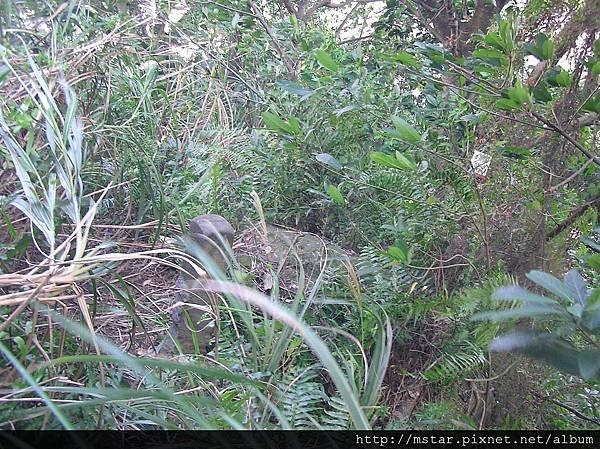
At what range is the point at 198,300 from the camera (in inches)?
72.5

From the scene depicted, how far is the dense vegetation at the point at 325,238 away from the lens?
1187 mm

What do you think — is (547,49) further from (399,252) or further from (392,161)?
(399,252)

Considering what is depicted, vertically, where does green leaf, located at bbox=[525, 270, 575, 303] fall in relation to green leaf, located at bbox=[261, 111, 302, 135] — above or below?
above

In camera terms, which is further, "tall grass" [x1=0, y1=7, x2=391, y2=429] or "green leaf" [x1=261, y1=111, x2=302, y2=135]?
"green leaf" [x1=261, y1=111, x2=302, y2=135]

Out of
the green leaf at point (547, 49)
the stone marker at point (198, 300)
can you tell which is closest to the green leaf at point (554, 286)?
the green leaf at point (547, 49)

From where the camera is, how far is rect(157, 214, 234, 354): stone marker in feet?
A: 5.61

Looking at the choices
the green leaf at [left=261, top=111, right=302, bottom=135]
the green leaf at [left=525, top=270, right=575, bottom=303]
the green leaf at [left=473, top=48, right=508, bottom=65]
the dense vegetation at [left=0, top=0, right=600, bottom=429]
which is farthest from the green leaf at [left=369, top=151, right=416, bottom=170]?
the green leaf at [left=525, top=270, right=575, bottom=303]

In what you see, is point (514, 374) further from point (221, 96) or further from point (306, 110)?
point (221, 96)

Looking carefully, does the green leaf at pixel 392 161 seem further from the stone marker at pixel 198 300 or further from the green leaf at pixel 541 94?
the stone marker at pixel 198 300

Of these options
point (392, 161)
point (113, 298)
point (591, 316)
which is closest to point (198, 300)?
point (113, 298)

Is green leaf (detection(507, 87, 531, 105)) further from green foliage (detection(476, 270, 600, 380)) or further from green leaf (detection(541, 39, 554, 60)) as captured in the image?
green foliage (detection(476, 270, 600, 380))

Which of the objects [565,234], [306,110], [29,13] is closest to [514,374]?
[565,234]

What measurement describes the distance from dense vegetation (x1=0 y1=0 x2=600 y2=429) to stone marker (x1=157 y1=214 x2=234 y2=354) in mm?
42

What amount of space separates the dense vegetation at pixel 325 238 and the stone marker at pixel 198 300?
42 millimetres
